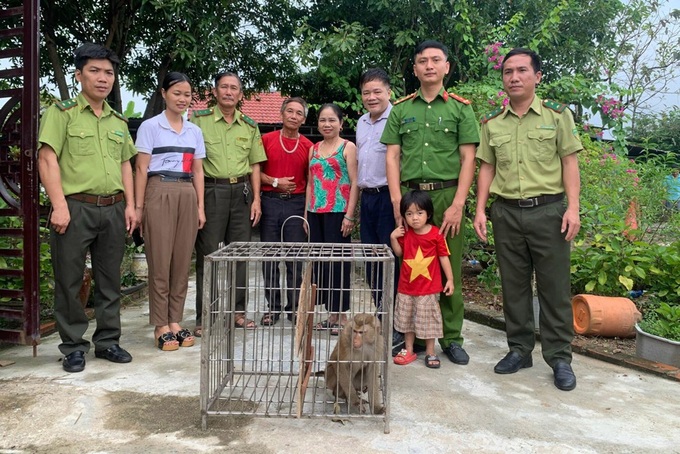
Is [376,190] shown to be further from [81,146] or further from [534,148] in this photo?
[81,146]

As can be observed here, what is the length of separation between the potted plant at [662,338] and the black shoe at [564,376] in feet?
2.40

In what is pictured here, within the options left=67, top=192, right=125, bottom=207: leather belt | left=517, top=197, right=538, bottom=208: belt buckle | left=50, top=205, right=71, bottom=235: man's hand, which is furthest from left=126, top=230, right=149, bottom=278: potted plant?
left=517, top=197, right=538, bottom=208: belt buckle

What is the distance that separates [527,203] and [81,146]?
269 centimetres

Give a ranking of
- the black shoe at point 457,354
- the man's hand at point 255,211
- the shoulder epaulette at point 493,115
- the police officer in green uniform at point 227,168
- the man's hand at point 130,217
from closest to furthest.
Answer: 1. the shoulder epaulette at point 493,115
2. the black shoe at point 457,354
3. the man's hand at point 130,217
4. the police officer in green uniform at point 227,168
5. the man's hand at point 255,211

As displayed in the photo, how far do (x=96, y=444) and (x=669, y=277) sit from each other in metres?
4.11

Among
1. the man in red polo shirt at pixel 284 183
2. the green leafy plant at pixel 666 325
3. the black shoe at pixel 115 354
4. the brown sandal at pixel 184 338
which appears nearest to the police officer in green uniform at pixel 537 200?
the green leafy plant at pixel 666 325

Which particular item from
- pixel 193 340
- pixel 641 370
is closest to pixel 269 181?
pixel 193 340

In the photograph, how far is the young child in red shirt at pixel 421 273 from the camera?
3527 mm

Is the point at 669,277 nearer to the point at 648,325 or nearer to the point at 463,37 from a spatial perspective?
the point at 648,325

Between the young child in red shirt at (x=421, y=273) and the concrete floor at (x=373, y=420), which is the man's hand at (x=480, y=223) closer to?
the young child in red shirt at (x=421, y=273)

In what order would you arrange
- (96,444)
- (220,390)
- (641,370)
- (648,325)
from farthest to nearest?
(648,325) < (641,370) < (220,390) < (96,444)

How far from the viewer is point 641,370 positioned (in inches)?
141

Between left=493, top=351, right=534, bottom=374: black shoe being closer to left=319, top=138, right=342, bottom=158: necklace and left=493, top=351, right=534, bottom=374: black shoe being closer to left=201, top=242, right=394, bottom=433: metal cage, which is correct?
left=201, top=242, right=394, bottom=433: metal cage

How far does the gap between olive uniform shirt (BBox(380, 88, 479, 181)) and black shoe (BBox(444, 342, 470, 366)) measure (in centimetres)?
111
